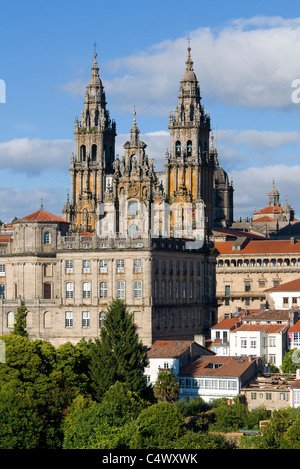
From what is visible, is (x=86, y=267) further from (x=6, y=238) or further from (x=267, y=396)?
(x=267, y=396)

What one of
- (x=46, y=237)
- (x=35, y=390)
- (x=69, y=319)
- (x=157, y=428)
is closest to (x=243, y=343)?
(x=69, y=319)

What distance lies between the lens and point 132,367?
369 feet

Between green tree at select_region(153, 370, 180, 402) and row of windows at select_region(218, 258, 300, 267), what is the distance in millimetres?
59206

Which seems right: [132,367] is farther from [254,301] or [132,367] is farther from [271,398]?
[254,301]

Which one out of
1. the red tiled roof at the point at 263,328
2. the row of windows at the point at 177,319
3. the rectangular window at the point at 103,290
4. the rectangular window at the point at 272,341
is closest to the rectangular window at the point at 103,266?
the rectangular window at the point at 103,290

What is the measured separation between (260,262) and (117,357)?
Answer: 64.7 metres

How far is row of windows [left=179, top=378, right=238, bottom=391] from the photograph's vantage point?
114500 millimetres

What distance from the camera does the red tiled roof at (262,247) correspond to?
570 ft

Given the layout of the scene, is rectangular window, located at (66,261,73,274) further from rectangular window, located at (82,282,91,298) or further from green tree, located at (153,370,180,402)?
green tree, located at (153,370,180,402)

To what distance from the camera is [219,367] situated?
118 metres

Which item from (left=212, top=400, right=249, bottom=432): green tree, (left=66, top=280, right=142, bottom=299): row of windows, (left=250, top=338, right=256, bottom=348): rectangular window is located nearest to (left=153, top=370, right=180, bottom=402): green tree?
(left=212, top=400, right=249, bottom=432): green tree

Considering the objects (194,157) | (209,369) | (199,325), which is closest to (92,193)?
(194,157)

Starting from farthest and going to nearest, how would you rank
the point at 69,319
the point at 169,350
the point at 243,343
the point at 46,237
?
the point at 46,237 < the point at 69,319 < the point at 243,343 < the point at 169,350
